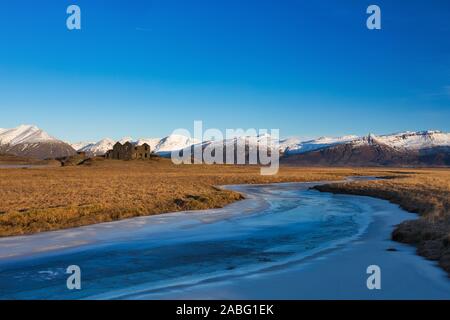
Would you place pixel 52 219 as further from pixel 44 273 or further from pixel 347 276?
pixel 347 276

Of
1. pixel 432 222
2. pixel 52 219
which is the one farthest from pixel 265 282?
pixel 52 219

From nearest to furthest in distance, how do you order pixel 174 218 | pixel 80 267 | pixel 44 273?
pixel 44 273, pixel 80 267, pixel 174 218

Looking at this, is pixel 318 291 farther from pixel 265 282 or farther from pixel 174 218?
pixel 174 218

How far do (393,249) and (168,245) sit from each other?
8475 mm

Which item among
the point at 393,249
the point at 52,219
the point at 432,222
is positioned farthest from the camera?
the point at 52,219

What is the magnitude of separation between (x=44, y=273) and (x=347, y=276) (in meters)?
8.62

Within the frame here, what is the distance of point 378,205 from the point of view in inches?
1348

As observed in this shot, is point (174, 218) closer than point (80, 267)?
No

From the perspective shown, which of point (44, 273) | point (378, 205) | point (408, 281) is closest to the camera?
point (408, 281)

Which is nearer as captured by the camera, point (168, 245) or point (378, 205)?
point (168, 245)

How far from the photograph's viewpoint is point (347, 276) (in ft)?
40.2

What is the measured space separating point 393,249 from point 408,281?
4.74 metres

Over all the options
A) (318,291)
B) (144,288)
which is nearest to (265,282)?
(318,291)
